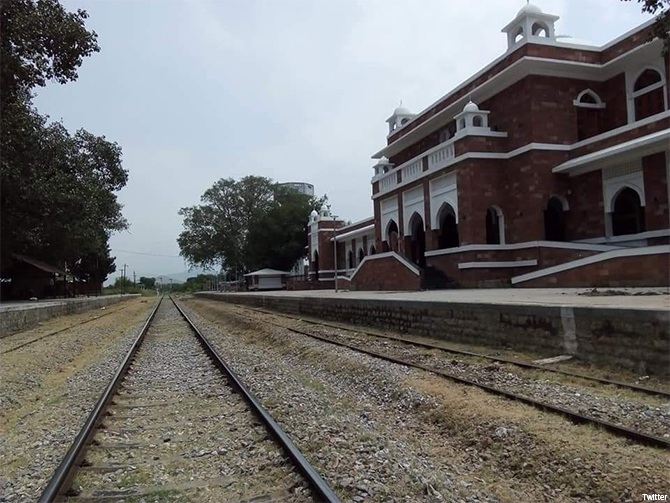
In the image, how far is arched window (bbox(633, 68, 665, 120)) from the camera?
73.8 ft

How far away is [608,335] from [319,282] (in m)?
43.4

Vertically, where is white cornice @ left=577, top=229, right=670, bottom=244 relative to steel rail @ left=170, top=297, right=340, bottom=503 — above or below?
above

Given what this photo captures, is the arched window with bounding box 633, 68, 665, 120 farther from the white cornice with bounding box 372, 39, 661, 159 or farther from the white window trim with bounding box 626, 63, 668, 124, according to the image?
the white cornice with bounding box 372, 39, 661, 159

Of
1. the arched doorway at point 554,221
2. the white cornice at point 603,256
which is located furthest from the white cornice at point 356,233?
the white cornice at point 603,256

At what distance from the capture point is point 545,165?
2392 cm

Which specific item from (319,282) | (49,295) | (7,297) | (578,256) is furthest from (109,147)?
(578,256)

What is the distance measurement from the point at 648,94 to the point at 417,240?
1371 cm

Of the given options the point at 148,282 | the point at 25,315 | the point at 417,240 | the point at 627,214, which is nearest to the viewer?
the point at 25,315

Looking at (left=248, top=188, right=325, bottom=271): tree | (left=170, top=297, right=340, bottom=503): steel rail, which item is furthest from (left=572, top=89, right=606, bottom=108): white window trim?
(left=248, top=188, right=325, bottom=271): tree

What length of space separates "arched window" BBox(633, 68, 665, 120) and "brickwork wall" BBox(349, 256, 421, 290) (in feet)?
38.0

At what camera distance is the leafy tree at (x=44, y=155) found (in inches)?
514

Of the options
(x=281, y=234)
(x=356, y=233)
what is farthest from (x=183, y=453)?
(x=281, y=234)

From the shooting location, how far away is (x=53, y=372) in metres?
10.9

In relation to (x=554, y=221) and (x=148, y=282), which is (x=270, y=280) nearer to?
(x=554, y=221)
